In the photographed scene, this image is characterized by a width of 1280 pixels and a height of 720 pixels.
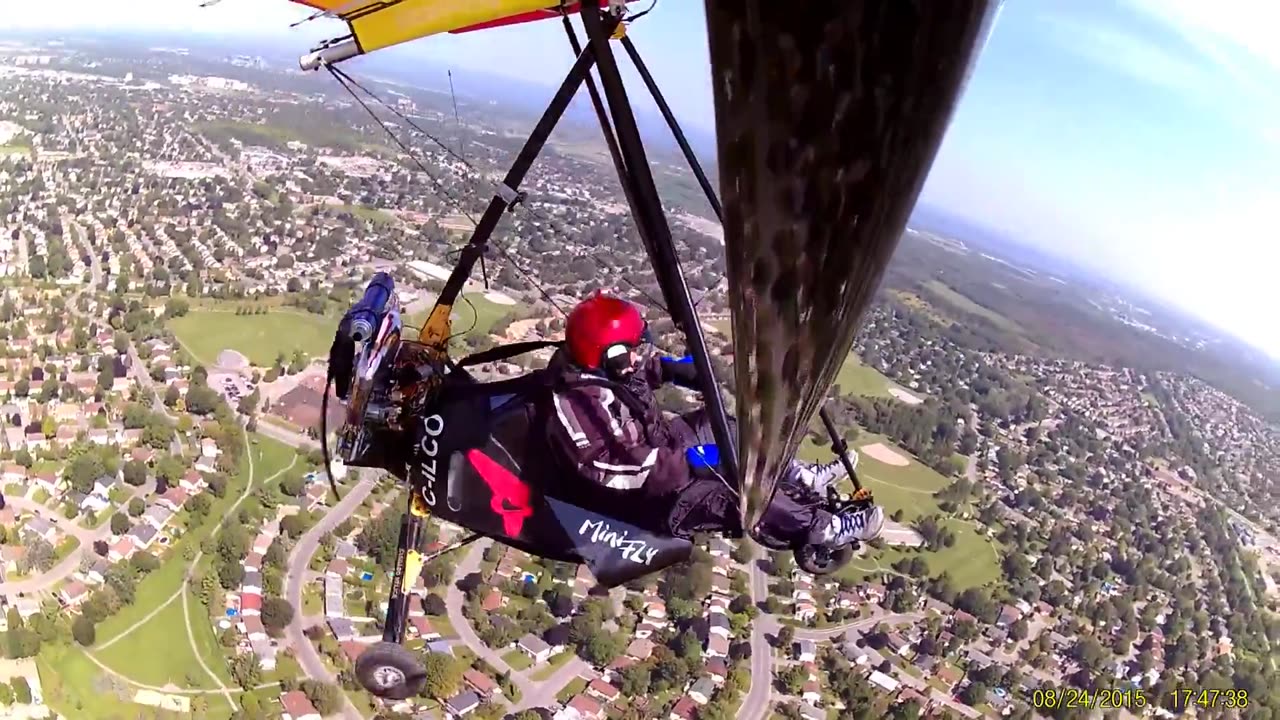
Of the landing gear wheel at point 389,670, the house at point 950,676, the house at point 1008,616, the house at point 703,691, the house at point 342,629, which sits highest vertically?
the landing gear wheel at point 389,670

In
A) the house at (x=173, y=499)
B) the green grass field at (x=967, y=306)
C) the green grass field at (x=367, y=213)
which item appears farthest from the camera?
the green grass field at (x=967, y=306)

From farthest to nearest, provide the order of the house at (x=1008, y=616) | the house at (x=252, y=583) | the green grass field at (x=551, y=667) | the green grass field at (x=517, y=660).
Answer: the house at (x=1008, y=616), the house at (x=252, y=583), the green grass field at (x=517, y=660), the green grass field at (x=551, y=667)

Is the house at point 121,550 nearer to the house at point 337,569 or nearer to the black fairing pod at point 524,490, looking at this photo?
the house at point 337,569

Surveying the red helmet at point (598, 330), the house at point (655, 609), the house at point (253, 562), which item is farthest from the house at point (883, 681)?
the red helmet at point (598, 330)

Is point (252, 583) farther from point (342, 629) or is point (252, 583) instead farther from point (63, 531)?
point (63, 531)

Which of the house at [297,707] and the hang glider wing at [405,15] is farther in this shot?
the house at [297,707]
